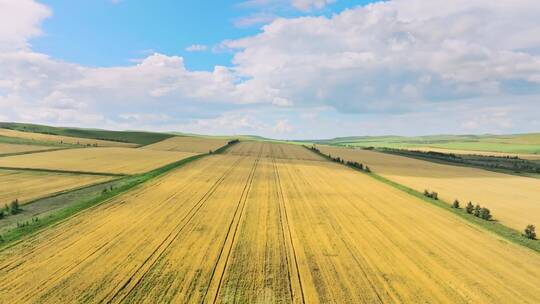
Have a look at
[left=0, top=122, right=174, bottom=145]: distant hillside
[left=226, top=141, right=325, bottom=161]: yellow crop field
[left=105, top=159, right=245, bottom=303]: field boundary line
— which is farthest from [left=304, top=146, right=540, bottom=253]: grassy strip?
[left=0, top=122, right=174, bottom=145]: distant hillside

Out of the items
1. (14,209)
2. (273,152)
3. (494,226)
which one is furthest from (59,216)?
(273,152)

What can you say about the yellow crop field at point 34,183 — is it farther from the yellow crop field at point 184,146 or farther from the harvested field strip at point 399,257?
the yellow crop field at point 184,146

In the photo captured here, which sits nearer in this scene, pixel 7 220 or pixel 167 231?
pixel 167 231

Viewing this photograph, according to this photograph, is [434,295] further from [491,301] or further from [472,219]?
Result: [472,219]

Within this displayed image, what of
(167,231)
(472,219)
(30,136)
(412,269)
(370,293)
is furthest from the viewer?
(30,136)

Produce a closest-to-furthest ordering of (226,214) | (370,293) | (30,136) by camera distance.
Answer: (370,293) → (226,214) → (30,136)

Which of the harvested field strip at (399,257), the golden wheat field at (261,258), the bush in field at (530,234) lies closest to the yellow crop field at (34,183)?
the golden wheat field at (261,258)

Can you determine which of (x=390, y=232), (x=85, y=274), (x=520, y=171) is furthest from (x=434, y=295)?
(x=520, y=171)

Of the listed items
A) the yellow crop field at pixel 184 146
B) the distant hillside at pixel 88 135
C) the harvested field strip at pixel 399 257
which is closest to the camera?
the harvested field strip at pixel 399 257
